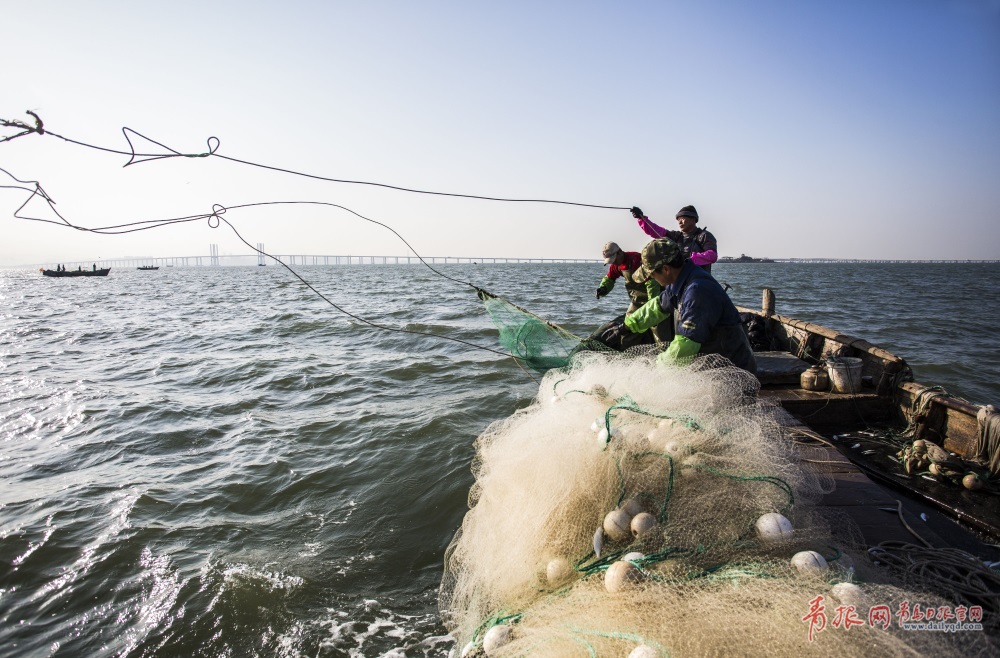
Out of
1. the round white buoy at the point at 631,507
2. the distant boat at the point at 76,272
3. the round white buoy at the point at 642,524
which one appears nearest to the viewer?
the round white buoy at the point at 642,524

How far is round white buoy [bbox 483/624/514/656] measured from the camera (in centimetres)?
218

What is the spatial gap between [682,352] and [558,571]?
197 centimetres

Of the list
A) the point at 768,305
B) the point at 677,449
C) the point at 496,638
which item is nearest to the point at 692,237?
the point at 768,305

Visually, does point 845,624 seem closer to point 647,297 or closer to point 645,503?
point 645,503

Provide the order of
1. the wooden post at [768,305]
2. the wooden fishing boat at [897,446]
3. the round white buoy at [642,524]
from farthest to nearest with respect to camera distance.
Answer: the wooden post at [768,305] → the wooden fishing boat at [897,446] → the round white buoy at [642,524]

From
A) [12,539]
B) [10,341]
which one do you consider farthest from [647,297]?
[10,341]

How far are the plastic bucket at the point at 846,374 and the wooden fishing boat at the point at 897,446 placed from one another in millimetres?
24

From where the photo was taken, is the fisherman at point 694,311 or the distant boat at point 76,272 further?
the distant boat at point 76,272

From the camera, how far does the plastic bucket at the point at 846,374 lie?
17.6 feet

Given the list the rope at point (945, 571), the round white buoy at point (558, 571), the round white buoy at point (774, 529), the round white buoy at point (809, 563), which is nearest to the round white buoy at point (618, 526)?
the round white buoy at point (558, 571)

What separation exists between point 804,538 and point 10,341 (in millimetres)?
19104

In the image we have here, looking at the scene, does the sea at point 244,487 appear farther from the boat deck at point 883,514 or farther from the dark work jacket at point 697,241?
the dark work jacket at point 697,241

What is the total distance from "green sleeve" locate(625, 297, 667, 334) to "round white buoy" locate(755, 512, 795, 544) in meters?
2.47

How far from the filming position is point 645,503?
261 centimetres
